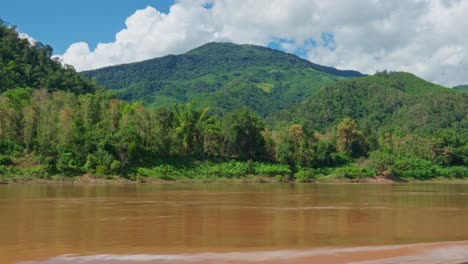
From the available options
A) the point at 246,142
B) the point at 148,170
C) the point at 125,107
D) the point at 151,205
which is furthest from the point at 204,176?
the point at 151,205

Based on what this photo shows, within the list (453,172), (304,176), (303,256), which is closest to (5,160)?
(304,176)

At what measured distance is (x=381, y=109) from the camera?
172m

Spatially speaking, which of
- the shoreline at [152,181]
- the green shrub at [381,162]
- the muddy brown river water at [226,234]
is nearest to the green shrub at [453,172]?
the shoreline at [152,181]

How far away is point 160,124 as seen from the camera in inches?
3130

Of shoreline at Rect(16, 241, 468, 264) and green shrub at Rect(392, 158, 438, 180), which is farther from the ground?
green shrub at Rect(392, 158, 438, 180)

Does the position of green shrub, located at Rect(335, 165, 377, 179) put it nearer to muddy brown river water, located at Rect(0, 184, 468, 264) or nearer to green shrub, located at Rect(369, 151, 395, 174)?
green shrub, located at Rect(369, 151, 395, 174)

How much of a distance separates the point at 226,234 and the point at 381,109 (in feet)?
525

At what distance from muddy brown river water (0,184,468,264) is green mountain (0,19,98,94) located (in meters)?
80.2

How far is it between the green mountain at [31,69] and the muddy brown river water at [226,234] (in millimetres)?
80230

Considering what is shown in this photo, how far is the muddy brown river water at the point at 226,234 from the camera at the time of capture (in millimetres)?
15141

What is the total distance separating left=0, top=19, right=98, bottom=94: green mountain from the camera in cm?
10458

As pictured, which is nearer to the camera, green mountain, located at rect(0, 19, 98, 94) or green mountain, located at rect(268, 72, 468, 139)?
green mountain, located at rect(0, 19, 98, 94)

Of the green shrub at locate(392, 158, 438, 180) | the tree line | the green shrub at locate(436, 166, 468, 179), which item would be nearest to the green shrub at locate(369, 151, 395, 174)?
the tree line

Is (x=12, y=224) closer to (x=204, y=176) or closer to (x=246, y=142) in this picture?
(x=204, y=176)
